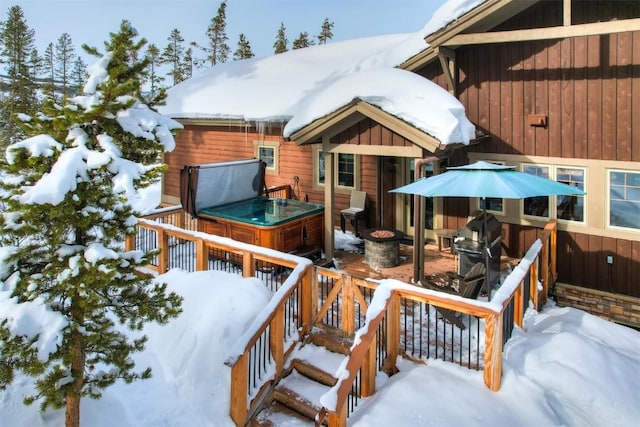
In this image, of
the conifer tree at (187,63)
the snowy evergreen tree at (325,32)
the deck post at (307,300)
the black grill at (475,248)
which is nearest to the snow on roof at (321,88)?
the black grill at (475,248)

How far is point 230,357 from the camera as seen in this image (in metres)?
4.61

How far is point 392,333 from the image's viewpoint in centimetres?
508

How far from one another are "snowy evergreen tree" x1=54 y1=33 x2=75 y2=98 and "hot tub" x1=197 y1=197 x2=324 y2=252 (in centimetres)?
4712

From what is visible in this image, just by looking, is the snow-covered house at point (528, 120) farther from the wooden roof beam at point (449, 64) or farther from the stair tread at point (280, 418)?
the stair tread at point (280, 418)

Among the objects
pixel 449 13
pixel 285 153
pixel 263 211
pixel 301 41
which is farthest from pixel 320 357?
pixel 301 41

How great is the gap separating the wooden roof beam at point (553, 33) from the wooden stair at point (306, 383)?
5295 millimetres

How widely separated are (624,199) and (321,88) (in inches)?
300

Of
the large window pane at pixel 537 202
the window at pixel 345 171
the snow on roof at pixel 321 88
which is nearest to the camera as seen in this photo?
the snow on roof at pixel 321 88

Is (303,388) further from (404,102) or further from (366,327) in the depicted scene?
(404,102)

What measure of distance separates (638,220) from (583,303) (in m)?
1.57

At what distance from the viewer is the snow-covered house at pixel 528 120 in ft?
23.7

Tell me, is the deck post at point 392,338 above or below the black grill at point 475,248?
below

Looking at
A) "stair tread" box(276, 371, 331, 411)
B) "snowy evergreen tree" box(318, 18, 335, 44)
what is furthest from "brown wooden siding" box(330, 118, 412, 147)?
"snowy evergreen tree" box(318, 18, 335, 44)

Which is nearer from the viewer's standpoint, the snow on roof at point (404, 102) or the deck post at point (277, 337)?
the deck post at point (277, 337)
